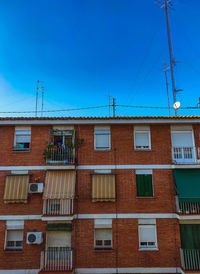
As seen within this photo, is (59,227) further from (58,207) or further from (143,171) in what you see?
(143,171)

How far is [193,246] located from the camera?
12.0m

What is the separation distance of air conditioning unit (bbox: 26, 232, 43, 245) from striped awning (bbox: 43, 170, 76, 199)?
2.17 meters

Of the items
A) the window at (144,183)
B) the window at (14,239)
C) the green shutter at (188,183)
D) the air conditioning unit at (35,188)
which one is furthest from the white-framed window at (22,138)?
the green shutter at (188,183)

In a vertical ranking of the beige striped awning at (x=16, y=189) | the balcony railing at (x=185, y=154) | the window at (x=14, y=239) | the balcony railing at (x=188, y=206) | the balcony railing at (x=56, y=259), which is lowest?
the balcony railing at (x=56, y=259)

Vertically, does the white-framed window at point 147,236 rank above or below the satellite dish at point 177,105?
below

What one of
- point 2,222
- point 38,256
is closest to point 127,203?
point 38,256

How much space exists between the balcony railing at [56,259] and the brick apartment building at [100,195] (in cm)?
5

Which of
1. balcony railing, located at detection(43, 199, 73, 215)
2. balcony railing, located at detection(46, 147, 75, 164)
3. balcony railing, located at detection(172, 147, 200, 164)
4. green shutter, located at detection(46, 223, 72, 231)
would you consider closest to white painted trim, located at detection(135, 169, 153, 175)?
balcony railing, located at detection(172, 147, 200, 164)

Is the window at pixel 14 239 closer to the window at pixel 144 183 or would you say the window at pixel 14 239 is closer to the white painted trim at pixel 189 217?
the window at pixel 144 183

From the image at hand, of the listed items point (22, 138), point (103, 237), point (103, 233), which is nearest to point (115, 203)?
point (103, 233)

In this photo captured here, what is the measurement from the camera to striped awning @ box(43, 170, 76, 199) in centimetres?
1223

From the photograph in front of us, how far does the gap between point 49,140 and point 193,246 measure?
11.2m

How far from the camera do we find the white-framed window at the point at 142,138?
45.1 ft

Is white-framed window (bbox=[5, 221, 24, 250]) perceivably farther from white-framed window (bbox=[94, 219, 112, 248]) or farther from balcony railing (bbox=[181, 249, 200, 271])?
balcony railing (bbox=[181, 249, 200, 271])
